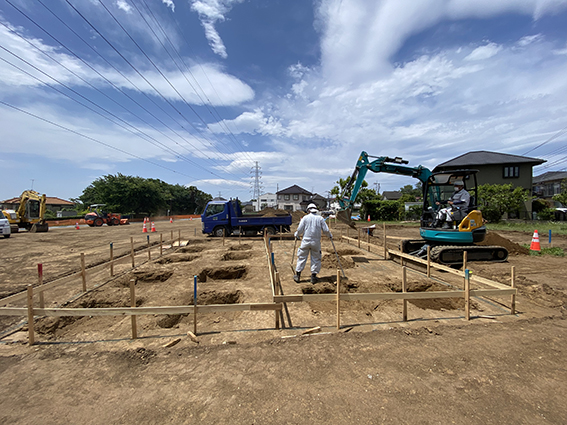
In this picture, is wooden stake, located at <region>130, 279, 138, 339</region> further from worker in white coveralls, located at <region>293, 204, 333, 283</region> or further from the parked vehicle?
the parked vehicle

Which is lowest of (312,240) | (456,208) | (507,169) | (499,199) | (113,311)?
(113,311)

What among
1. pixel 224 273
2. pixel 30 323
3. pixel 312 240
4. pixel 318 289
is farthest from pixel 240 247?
pixel 30 323

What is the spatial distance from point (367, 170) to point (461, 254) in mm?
4224

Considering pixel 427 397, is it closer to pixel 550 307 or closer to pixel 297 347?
pixel 297 347

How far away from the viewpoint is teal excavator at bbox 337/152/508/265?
309 inches

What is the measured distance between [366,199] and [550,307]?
89.4 ft

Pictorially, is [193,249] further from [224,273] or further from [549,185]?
[549,185]

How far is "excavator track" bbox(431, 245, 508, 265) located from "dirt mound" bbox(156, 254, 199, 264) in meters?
8.41

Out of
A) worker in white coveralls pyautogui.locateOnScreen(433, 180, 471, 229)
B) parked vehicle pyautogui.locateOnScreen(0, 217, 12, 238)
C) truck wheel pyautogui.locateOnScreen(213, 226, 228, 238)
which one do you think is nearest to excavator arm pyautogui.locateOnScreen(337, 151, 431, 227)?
worker in white coveralls pyautogui.locateOnScreen(433, 180, 471, 229)

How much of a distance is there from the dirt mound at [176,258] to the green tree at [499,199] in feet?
77.8

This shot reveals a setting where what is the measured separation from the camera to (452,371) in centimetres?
286

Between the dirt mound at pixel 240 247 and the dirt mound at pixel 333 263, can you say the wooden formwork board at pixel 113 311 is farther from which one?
the dirt mound at pixel 240 247

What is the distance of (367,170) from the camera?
991 cm

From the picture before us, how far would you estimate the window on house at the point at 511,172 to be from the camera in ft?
91.9
